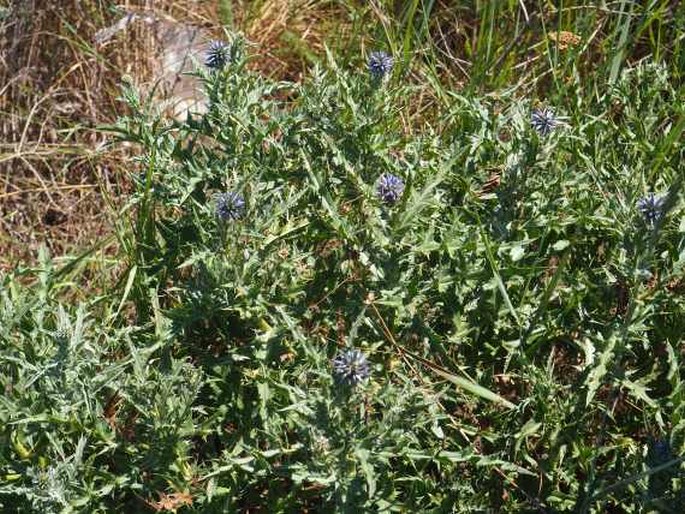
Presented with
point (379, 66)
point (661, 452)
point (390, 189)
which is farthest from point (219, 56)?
point (661, 452)

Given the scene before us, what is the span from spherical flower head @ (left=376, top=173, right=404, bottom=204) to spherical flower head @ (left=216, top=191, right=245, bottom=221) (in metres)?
0.39

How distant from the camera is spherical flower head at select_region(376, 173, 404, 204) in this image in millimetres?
2619

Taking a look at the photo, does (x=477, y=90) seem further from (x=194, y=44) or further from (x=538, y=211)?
(x=194, y=44)

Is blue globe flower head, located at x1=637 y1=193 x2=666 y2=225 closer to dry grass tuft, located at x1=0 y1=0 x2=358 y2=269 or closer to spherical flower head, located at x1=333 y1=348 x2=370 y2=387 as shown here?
spherical flower head, located at x1=333 y1=348 x2=370 y2=387

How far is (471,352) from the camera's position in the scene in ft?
9.17

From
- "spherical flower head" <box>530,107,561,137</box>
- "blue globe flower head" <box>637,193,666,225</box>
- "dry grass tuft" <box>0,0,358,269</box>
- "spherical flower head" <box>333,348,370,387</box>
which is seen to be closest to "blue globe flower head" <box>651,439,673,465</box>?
"blue globe flower head" <box>637,193,666,225</box>

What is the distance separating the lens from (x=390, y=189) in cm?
262

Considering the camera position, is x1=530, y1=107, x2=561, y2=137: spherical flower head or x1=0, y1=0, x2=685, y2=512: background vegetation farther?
x1=530, y1=107, x2=561, y2=137: spherical flower head

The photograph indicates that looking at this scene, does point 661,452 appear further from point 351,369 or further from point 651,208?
point 351,369

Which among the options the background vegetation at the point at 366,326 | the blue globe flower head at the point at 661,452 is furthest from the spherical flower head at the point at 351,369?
the blue globe flower head at the point at 661,452

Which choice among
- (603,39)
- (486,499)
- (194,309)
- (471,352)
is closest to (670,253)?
(471,352)

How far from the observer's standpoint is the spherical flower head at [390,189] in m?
2.62

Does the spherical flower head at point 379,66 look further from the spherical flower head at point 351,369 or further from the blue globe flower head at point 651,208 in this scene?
the spherical flower head at point 351,369

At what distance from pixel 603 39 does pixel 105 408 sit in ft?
8.08
